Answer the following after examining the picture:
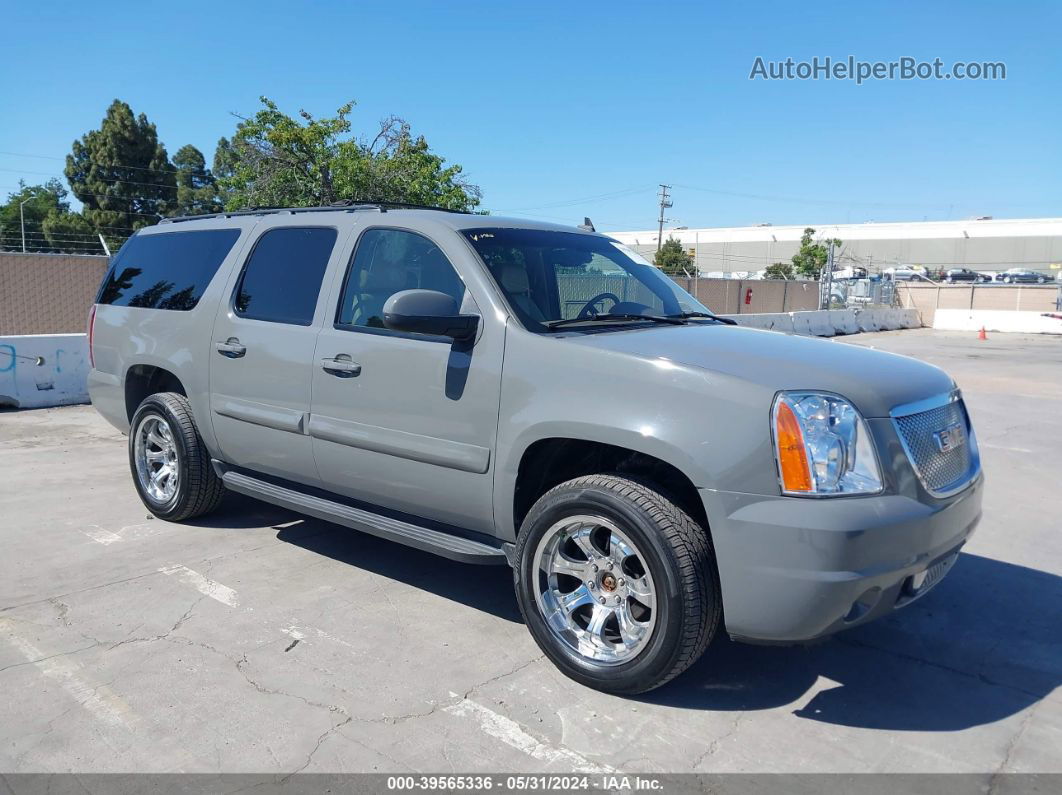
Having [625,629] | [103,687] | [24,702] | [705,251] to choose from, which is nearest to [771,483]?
[625,629]

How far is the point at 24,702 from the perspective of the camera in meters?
3.34

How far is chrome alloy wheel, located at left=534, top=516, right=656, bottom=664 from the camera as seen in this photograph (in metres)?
3.41

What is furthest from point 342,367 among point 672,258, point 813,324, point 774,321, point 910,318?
point 672,258

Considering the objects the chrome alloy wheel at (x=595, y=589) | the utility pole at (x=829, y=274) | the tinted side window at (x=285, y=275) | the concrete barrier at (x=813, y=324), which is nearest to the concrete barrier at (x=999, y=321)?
the utility pole at (x=829, y=274)

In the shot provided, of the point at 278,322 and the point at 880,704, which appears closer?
the point at 880,704

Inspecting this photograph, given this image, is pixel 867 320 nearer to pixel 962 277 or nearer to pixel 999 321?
pixel 999 321

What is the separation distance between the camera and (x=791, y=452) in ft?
10.0

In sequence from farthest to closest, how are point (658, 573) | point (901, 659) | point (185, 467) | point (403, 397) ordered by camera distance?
point (185, 467)
point (403, 397)
point (901, 659)
point (658, 573)

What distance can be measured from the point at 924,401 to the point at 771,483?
0.91 m

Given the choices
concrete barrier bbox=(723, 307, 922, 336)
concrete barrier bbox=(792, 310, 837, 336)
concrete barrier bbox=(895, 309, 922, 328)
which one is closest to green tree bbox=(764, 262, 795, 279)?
concrete barrier bbox=(895, 309, 922, 328)

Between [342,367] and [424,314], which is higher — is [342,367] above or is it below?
below

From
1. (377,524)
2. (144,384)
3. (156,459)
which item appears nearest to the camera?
(377,524)

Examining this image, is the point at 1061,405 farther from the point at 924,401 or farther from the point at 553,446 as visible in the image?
the point at 553,446

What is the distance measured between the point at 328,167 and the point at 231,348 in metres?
13.2
